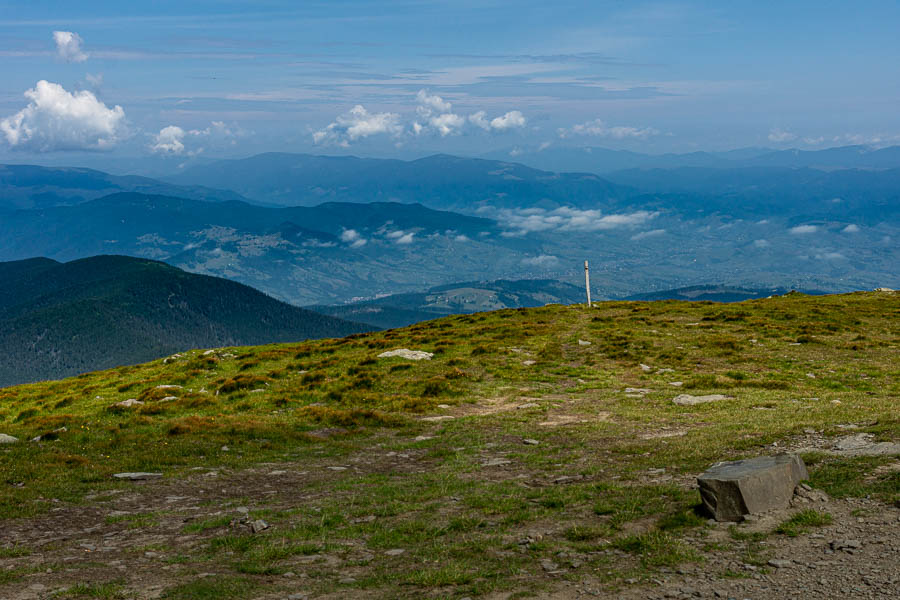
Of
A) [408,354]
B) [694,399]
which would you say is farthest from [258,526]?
[408,354]

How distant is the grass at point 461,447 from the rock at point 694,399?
0.48 m

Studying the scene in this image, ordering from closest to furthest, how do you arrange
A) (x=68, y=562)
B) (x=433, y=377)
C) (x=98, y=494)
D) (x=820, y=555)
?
(x=820, y=555), (x=68, y=562), (x=98, y=494), (x=433, y=377)

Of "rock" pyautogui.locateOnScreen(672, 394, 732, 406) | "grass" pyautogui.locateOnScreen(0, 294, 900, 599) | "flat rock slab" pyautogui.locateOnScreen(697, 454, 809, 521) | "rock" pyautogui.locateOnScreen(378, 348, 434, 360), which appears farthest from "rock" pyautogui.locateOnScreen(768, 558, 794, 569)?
"rock" pyautogui.locateOnScreen(378, 348, 434, 360)

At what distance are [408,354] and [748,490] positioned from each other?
3082cm

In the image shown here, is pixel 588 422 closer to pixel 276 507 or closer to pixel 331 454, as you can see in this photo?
pixel 331 454

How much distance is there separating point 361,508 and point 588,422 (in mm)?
11610

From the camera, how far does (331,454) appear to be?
2336 cm

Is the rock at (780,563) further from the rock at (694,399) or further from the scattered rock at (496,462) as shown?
the rock at (694,399)

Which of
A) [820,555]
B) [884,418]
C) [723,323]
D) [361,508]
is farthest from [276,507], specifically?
[723,323]

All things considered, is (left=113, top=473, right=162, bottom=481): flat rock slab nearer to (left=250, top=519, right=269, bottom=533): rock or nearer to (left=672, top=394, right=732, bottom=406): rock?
(left=250, top=519, right=269, bottom=533): rock

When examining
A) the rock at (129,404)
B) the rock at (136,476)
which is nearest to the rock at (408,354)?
the rock at (129,404)

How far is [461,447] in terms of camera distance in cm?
2319

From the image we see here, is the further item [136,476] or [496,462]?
[496,462]

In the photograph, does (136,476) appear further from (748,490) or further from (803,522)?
(803,522)
